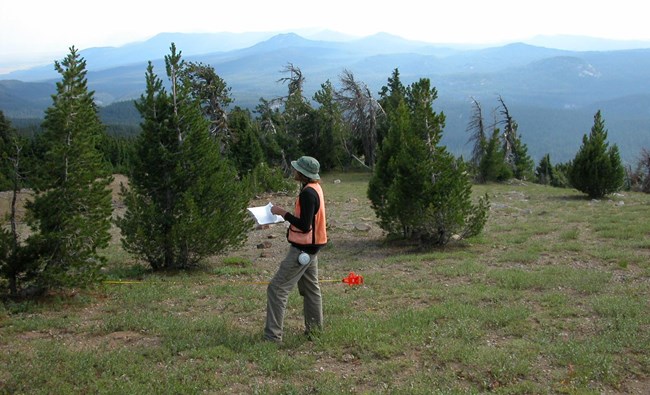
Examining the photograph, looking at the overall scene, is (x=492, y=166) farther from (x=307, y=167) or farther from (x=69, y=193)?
(x=307, y=167)

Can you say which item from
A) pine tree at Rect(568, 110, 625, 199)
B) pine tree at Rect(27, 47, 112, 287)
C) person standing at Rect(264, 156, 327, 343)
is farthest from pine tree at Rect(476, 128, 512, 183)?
person standing at Rect(264, 156, 327, 343)

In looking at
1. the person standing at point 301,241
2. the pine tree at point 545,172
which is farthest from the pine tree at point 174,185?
the pine tree at point 545,172

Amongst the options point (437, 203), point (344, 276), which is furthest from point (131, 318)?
point (437, 203)

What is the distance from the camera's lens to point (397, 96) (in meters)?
40.2

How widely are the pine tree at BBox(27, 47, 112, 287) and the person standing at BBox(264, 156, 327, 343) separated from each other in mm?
3412

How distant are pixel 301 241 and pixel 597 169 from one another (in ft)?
60.6

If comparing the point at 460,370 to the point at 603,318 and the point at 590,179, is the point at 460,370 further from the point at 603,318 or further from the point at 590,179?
the point at 590,179

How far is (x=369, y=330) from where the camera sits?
21.1 ft

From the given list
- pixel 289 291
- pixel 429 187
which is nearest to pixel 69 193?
pixel 289 291

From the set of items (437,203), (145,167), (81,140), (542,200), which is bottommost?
(542,200)

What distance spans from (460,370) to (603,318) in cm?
264

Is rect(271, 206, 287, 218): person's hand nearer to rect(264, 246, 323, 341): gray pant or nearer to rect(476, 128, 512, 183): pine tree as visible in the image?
rect(264, 246, 323, 341): gray pant

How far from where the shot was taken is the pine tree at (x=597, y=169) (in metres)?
20.9

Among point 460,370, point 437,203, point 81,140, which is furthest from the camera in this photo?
point 437,203
